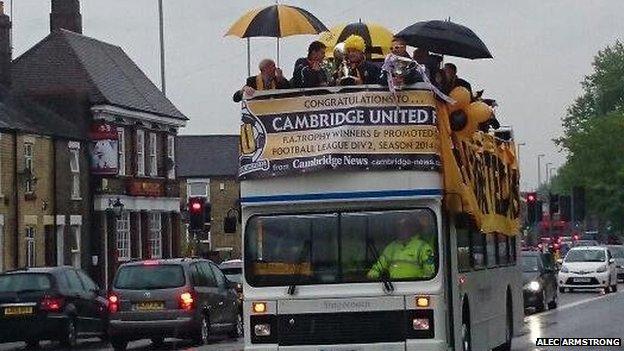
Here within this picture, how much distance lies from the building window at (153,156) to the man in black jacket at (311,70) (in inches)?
1944

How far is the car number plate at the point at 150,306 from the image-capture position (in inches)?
1140

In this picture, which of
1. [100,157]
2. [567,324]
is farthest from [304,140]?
[100,157]

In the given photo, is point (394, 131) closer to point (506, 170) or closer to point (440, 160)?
point (440, 160)

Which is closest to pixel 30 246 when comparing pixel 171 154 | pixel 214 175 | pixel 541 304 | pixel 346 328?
pixel 171 154

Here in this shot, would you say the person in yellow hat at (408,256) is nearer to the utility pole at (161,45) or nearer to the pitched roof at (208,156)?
the utility pole at (161,45)

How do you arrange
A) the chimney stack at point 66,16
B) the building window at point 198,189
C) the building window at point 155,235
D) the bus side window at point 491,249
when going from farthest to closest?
the building window at point 198,189 → the chimney stack at point 66,16 → the building window at point 155,235 → the bus side window at point 491,249

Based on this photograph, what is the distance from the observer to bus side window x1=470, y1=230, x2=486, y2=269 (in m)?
18.8

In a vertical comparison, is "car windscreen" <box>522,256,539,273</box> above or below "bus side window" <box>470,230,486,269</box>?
below

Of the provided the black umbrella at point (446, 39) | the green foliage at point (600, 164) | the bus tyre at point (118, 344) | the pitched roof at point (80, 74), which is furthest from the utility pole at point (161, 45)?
the green foliage at point (600, 164)

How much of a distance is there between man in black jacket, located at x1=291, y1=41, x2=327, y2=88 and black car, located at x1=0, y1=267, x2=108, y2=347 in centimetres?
1464

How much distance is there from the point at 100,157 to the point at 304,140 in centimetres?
4383

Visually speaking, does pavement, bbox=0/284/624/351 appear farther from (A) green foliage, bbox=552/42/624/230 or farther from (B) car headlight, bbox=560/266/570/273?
(A) green foliage, bbox=552/42/624/230

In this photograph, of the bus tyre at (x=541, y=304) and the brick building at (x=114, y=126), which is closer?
the bus tyre at (x=541, y=304)

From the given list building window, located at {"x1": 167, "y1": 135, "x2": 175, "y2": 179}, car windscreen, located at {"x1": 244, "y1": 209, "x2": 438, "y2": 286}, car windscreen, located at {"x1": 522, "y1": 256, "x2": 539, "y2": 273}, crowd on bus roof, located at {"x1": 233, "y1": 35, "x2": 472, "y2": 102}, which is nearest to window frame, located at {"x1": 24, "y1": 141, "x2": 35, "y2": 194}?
building window, located at {"x1": 167, "y1": 135, "x2": 175, "y2": 179}
